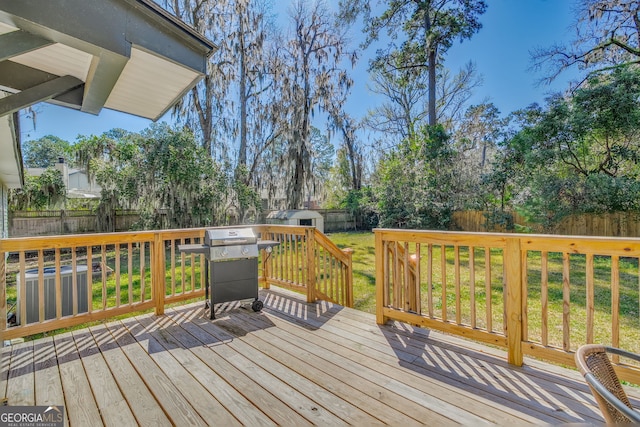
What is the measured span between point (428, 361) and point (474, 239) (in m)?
1.03

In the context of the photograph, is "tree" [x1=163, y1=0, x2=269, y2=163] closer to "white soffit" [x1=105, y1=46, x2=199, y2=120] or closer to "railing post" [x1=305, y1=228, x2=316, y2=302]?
"railing post" [x1=305, y1=228, x2=316, y2=302]

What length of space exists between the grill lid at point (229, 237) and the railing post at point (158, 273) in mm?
519

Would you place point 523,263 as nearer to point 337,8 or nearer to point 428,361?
point 428,361

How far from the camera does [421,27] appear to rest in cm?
1245

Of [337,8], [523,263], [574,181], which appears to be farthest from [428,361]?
[337,8]

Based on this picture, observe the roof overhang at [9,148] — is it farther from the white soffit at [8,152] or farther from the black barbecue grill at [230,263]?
the black barbecue grill at [230,263]

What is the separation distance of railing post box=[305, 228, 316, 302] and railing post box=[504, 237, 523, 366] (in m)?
2.12

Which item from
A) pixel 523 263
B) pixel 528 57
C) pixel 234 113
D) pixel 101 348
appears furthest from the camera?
pixel 234 113

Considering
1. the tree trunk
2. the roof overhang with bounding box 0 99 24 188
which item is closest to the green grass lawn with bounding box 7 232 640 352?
the roof overhang with bounding box 0 99 24 188

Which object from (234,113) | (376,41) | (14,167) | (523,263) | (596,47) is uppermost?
(376,41)

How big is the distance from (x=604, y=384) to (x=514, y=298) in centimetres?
127

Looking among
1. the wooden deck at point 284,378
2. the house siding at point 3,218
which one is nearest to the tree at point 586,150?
the wooden deck at point 284,378

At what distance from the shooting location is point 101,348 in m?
2.54

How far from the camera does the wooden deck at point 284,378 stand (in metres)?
1.68
